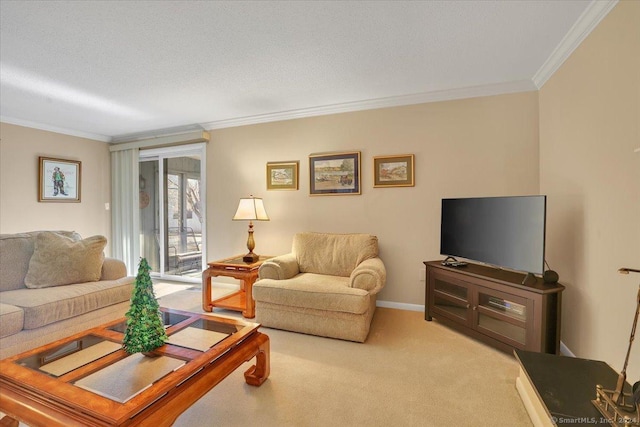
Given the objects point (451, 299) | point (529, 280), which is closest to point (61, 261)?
point (451, 299)

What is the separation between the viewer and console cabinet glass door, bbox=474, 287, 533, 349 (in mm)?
2193

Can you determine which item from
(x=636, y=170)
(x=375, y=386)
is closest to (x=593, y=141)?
(x=636, y=170)

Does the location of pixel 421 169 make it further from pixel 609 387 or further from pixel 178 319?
pixel 178 319

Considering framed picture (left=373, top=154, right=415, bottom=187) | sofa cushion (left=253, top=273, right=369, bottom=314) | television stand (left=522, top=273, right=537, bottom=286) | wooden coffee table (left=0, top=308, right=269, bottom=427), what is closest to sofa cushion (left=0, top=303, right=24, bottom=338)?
wooden coffee table (left=0, top=308, right=269, bottom=427)

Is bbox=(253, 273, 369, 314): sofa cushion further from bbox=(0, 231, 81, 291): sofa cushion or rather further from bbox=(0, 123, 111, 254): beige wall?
bbox=(0, 123, 111, 254): beige wall

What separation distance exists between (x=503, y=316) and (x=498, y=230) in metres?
0.69

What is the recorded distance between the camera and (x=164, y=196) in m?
4.87

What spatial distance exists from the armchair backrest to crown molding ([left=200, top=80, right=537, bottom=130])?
153cm

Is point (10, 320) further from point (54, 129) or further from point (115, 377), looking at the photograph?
point (54, 129)

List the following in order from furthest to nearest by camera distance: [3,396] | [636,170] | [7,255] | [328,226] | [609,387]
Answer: [328,226] < [7,255] < [636,170] < [609,387] < [3,396]

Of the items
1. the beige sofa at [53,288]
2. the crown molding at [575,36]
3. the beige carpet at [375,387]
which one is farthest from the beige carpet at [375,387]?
the crown molding at [575,36]

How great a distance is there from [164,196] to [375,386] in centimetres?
436

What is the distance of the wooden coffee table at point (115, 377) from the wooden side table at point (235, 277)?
1234 millimetres

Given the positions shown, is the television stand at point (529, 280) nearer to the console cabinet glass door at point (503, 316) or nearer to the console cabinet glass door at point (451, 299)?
the console cabinet glass door at point (503, 316)
